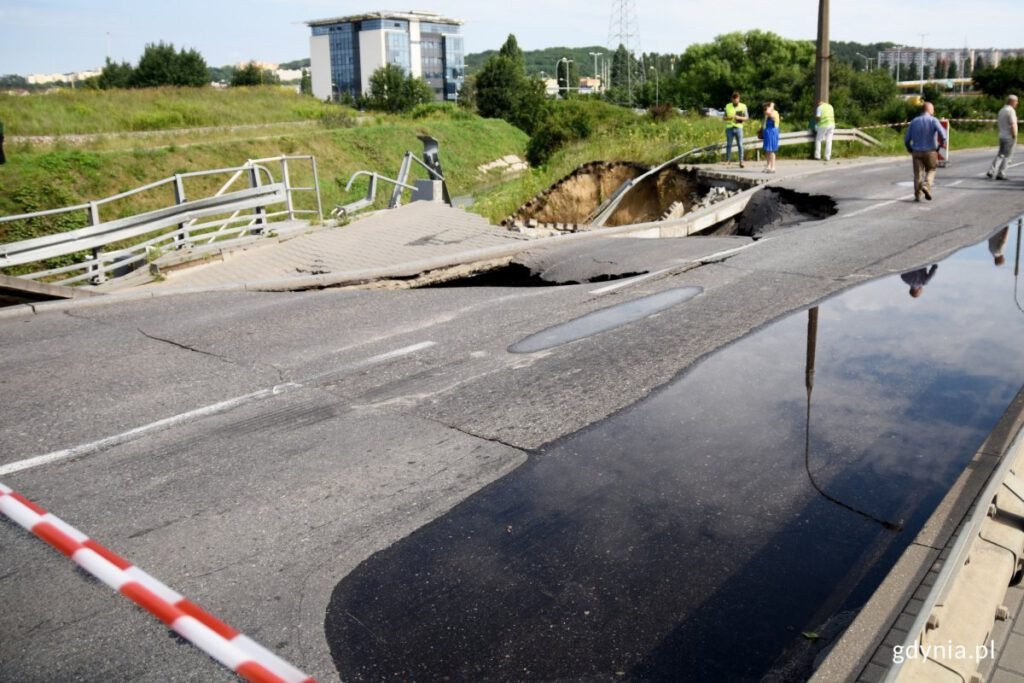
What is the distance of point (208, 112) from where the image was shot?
183 ft

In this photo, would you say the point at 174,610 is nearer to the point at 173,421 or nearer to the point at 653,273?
the point at 173,421

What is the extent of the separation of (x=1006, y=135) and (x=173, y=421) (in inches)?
759

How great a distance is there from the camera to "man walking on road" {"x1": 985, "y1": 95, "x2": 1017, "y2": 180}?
18.5m

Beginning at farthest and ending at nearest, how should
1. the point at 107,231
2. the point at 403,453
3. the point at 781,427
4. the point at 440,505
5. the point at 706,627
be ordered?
the point at 107,231 < the point at 781,427 < the point at 403,453 < the point at 440,505 < the point at 706,627

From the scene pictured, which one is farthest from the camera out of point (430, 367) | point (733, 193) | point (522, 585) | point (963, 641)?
point (733, 193)

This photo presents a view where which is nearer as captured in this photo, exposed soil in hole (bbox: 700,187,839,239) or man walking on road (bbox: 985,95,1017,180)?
exposed soil in hole (bbox: 700,187,839,239)

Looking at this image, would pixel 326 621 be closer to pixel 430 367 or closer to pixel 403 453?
pixel 403 453

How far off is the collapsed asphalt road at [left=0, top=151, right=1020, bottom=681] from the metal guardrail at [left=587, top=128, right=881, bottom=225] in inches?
375

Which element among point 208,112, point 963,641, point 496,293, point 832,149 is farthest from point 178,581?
point 208,112

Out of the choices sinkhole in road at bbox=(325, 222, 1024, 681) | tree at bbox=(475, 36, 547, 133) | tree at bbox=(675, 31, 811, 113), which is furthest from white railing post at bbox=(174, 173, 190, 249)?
tree at bbox=(675, 31, 811, 113)

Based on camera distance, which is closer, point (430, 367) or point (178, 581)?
point (178, 581)

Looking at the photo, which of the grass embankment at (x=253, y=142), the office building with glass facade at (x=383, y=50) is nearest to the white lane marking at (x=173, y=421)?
the grass embankment at (x=253, y=142)

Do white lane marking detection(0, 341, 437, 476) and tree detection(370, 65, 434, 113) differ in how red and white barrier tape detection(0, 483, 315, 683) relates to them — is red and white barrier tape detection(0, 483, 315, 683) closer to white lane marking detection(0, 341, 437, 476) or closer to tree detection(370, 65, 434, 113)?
white lane marking detection(0, 341, 437, 476)

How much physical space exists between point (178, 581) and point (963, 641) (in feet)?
11.2
